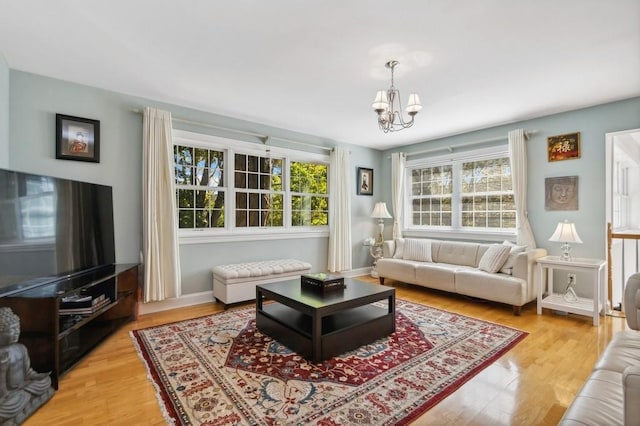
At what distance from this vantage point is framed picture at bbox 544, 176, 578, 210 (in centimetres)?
382

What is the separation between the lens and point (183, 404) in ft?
6.05

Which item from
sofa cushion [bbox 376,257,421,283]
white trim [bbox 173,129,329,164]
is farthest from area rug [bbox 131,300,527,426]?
white trim [bbox 173,129,329,164]

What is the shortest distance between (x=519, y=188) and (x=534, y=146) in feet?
1.93

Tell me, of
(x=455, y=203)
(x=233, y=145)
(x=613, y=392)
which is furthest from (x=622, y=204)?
(x=233, y=145)

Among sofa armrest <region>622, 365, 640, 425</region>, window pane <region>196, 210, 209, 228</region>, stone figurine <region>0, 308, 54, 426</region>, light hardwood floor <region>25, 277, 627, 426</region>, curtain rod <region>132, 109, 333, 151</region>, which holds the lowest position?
light hardwood floor <region>25, 277, 627, 426</region>

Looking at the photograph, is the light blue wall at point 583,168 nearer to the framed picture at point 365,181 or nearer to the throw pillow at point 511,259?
the throw pillow at point 511,259

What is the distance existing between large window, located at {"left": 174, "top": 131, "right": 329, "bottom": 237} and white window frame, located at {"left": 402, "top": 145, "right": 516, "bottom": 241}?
1.63 m

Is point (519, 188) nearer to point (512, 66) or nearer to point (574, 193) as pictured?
point (574, 193)

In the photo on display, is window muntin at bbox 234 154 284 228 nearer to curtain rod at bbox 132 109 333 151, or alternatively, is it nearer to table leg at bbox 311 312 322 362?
curtain rod at bbox 132 109 333 151

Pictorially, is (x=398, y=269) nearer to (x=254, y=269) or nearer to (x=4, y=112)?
(x=254, y=269)

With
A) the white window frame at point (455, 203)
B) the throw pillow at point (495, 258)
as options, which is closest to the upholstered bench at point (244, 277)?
the throw pillow at point (495, 258)

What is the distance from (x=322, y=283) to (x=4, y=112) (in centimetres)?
319

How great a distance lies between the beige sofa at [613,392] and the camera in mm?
891

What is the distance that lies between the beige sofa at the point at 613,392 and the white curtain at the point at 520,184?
2481mm
